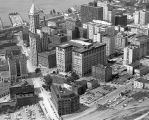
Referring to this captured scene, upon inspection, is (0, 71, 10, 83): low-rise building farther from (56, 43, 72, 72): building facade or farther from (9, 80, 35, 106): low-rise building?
(56, 43, 72, 72): building facade

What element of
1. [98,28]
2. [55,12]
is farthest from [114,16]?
[55,12]

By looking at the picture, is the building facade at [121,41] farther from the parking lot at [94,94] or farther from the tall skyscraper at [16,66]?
the tall skyscraper at [16,66]

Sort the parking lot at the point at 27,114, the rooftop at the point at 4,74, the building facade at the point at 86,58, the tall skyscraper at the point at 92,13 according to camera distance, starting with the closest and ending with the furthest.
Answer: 1. the parking lot at the point at 27,114
2. the rooftop at the point at 4,74
3. the building facade at the point at 86,58
4. the tall skyscraper at the point at 92,13

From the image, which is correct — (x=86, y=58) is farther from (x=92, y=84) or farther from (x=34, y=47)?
(x=34, y=47)

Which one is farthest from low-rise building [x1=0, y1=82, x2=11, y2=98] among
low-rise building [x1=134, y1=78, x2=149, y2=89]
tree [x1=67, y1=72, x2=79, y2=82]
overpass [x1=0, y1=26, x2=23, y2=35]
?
overpass [x1=0, y1=26, x2=23, y2=35]

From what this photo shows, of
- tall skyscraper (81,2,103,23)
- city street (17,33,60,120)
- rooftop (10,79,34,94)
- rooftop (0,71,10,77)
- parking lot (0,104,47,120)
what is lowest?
parking lot (0,104,47,120)

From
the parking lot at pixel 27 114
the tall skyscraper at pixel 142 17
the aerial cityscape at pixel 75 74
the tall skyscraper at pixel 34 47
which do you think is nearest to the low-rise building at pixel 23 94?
the aerial cityscape at pixel 75 74
